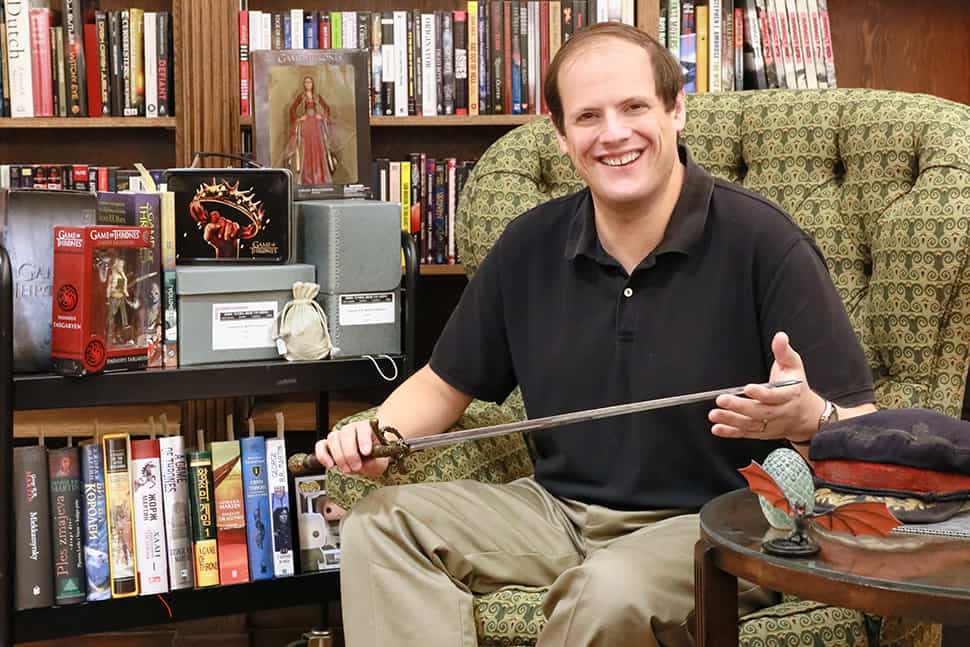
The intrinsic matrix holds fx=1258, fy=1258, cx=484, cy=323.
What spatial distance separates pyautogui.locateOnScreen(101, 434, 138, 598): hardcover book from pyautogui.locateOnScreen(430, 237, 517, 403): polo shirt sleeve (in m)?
0.63

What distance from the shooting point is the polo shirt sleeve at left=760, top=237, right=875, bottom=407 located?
168cm

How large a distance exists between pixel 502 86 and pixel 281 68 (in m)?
0.59

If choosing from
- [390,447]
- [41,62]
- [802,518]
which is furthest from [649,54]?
[41,62]

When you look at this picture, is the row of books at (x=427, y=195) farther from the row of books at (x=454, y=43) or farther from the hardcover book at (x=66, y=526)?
the hardcover book at (x=66, y=526)

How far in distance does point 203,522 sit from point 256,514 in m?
0.10

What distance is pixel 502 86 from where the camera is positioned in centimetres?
284

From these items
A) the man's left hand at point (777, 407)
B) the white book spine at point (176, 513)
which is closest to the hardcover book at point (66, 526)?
the white book spine at point (176, 513)

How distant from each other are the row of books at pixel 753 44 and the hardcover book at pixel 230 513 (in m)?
1.30

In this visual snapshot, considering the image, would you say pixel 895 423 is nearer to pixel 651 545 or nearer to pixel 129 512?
pixel 651 545

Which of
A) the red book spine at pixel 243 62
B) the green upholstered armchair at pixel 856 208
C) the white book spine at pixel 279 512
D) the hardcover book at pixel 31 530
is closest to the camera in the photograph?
the green upholstered armchair at pixel 856 208

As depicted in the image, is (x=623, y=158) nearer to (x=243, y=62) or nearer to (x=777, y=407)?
(x=777, y=407)

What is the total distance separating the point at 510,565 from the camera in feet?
5.88

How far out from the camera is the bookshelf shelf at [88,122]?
2789mm

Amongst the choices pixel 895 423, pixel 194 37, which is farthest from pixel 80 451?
pixel 895 423
